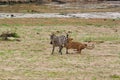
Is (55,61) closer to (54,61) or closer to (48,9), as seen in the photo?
(54,61)

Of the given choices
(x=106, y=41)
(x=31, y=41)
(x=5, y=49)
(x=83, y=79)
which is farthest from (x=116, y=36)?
(x=83, y=79)

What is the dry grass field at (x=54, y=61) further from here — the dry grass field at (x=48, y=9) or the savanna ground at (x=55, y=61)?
the dry grass field at (x=48, y=9)

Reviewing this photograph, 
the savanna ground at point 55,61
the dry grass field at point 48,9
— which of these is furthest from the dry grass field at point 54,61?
the dry grass field at point 48,9

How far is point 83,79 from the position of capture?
13.7 metres

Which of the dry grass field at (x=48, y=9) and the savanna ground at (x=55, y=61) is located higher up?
the savanna ground at (x=55, y=61)

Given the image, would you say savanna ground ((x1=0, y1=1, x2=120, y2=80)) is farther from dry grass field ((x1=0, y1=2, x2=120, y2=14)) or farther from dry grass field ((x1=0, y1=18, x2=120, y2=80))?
dry grass field ((x1=0, y1=2, x2=120, y2=14))

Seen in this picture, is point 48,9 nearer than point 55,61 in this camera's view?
No

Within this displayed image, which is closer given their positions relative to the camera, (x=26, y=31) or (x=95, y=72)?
(x=95, y=72)

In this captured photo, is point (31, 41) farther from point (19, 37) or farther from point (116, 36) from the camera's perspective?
point (116, 36)

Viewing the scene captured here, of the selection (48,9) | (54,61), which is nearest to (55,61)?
(54,61)

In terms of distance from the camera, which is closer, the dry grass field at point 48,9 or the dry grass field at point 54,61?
the dry grass field at point 54,61

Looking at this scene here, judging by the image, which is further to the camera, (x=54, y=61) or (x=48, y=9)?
(x=48, y=9)

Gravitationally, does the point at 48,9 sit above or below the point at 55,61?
below

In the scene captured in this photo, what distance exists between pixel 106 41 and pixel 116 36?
268 centimetres
